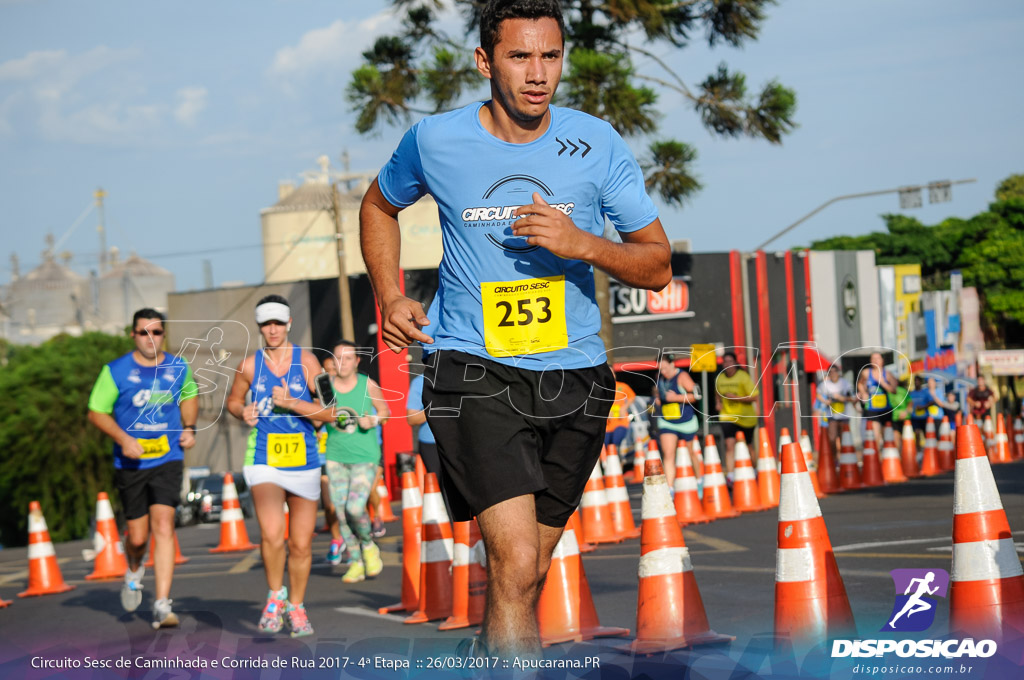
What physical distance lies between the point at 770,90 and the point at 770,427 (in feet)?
58.5

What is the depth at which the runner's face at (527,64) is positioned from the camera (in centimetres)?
380

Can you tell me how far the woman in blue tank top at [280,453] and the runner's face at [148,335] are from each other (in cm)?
92

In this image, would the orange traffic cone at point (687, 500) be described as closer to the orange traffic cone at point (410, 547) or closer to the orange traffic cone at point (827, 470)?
the orange traffic cone at point (827, 470)

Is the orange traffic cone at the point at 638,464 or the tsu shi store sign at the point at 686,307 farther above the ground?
the tsu shi store sign at the point at 686,307

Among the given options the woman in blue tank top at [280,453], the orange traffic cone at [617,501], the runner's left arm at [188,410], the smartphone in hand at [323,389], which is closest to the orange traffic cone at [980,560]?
the woman in blue tank top at [280,453]

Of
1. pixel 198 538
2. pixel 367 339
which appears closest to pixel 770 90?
pixel 198 538

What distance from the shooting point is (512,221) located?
3.77m

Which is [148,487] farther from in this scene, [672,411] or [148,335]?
[672,411]

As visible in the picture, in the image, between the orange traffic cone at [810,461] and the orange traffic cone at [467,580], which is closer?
the orange traffic cone at [467,580]

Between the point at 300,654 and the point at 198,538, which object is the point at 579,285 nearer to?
the point at 300,654

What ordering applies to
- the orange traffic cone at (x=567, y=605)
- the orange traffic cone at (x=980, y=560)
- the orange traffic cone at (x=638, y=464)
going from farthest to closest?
the orange traffic cone at (x=638, y=464) < the orange traffic cone at (x=567, y=605) < the orange traffic cone at (x=980, y=560)

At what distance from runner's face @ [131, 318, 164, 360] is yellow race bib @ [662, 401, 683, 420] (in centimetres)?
694

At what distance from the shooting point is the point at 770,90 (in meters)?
23.8

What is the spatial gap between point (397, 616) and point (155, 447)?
206cm
